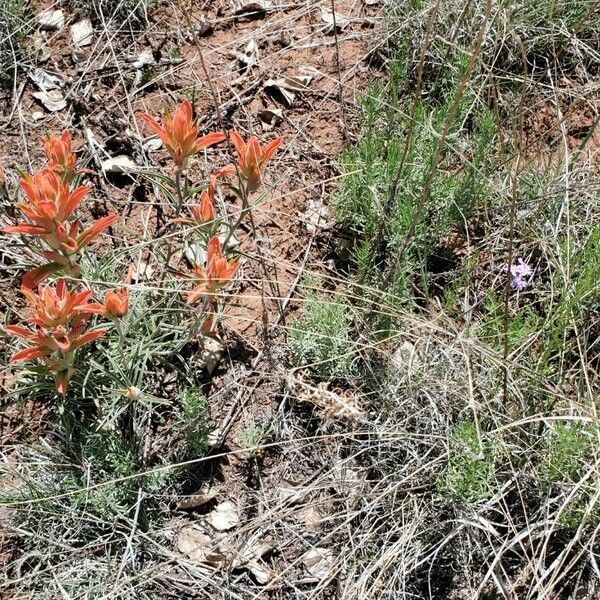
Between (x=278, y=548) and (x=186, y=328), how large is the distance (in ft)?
2.40

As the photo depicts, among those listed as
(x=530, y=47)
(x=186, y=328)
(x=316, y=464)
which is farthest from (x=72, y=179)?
(x=530, y=47)

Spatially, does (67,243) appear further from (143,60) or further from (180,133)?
(143,60)

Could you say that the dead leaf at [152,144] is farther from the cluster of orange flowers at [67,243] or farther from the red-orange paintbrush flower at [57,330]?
the red-orange paintbrush flower at [57,330]

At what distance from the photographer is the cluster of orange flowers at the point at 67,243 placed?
2.03 m

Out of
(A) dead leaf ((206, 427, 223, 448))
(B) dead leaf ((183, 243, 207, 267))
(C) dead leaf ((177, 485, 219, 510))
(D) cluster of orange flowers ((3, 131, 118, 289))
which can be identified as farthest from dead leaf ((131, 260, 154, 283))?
(C) dead leaf ((177, 485, 219, 510))

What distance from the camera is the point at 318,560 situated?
2352 millimetres

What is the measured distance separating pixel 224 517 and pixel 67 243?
972 mm

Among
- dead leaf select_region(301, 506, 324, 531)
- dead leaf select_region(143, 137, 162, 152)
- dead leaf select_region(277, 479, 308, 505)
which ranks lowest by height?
dead leaf select_region(301, 506, 324, 531)

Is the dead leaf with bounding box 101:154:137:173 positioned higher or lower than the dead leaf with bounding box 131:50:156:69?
lower

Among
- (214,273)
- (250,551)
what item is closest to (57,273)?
(214,273)

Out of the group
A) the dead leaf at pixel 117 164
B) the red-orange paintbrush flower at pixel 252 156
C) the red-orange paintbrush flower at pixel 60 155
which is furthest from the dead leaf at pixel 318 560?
the dead leaf at pixel 117 164

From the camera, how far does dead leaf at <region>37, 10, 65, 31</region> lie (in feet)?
10.2

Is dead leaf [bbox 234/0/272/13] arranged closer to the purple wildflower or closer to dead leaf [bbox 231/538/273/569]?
the purple wildflower

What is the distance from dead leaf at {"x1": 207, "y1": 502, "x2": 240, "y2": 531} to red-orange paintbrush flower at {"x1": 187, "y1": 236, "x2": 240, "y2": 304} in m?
0.70
